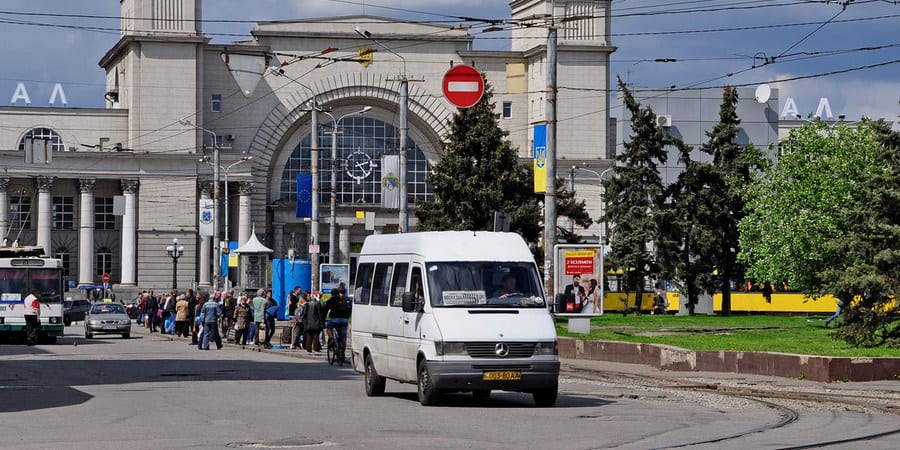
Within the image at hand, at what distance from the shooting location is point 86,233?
92750mm

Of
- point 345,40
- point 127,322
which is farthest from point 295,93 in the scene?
point 127,322

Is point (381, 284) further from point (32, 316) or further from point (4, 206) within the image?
point (4, 206)

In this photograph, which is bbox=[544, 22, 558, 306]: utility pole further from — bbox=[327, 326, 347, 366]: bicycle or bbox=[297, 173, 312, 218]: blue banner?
bbox=[297, 173, 312, 218]: blue banner

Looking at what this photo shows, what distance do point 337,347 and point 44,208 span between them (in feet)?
214

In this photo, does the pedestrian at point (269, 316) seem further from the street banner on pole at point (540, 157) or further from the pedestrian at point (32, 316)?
the street banner on pole at point (540, 157)

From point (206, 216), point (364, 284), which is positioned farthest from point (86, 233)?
point (364, 284)

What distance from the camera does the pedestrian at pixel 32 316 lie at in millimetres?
41156

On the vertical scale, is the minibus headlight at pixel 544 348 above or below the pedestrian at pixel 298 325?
above

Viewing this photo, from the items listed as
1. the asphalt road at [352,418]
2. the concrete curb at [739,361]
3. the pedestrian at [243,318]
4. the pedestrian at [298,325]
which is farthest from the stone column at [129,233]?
the asphalt road at [352,418]

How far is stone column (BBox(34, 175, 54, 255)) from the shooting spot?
300 feet

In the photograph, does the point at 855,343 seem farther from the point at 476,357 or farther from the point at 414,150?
the point at 414,150

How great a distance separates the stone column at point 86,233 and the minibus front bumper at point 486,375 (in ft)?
253

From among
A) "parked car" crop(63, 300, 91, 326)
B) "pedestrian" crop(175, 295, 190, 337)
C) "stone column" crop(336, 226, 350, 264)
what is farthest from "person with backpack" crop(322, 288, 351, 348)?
"stone column" crop(336, 226, 350, 264)

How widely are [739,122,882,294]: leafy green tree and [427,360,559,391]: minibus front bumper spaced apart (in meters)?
42.4
